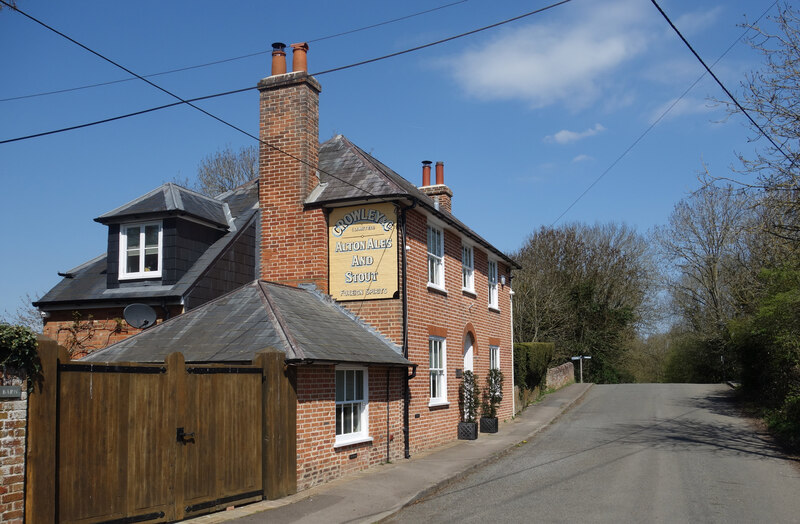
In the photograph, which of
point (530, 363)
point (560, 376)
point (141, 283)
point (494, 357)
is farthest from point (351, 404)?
point (560, 376)

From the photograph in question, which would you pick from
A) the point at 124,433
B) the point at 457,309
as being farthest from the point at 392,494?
the point at 457,309

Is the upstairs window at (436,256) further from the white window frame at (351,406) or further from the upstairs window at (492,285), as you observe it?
the upstairs window at (492,285)

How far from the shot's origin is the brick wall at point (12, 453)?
6711 millimetres

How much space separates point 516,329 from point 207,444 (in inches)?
1233

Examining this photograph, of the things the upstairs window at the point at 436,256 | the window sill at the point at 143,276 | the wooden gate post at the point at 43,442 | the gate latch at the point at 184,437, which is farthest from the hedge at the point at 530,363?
the wooden gate post at the point at 43,442

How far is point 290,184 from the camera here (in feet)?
52.0

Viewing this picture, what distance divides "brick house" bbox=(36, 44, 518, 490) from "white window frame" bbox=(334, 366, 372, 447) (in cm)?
4

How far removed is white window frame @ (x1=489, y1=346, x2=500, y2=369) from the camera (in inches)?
885

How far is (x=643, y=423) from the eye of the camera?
21375mm

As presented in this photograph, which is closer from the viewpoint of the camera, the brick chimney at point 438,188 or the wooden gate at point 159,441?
the wooden gate at point 159,441

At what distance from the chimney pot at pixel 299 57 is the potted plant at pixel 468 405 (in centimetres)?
917

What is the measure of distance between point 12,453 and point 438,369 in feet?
38.8

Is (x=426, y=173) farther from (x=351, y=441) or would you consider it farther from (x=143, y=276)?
(x=351, y=441)

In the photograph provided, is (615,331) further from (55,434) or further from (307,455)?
(55,434)
